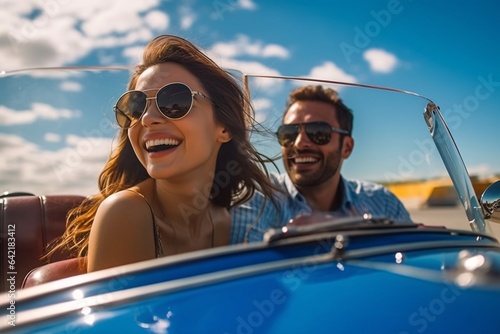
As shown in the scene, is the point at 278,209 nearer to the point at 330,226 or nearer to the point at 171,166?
the point at 330,226

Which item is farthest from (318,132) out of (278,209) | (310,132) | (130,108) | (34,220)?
(34,220)

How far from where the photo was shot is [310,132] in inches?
Answer: 61.8

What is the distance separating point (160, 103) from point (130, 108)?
9 cm

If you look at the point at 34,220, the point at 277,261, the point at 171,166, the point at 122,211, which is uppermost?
the point at 34,220

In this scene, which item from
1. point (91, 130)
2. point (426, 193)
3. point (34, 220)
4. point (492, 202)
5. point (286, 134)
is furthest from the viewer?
point (34, 220)

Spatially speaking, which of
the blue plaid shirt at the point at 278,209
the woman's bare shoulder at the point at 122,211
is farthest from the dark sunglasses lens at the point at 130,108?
the blue plaid shirt at the point at 278,209

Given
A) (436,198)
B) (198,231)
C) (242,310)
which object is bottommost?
(242,310)

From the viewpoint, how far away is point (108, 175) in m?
1.51

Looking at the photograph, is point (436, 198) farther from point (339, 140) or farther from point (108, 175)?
point (108, 175)

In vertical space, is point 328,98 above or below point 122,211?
above

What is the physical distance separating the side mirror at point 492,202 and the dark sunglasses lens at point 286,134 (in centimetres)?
105

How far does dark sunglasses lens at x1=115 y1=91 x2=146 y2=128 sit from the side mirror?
1.46 meters

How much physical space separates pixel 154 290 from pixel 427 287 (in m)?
0.73

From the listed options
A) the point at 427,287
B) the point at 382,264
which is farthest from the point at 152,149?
the point at 427,287
